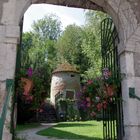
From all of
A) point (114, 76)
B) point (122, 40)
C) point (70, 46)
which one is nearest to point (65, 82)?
point (70, 46)

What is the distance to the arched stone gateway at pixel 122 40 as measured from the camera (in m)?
3.87

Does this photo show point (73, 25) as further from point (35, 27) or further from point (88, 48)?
point (88, 48)

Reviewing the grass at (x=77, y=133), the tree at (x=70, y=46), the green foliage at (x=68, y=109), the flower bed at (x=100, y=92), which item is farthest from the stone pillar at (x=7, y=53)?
the tree at (x=70, y=46)

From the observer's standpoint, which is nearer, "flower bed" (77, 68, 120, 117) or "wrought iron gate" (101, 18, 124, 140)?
"flower bed" (77, 68, 120, 117)

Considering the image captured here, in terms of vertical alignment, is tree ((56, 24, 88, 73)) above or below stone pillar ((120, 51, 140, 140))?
above

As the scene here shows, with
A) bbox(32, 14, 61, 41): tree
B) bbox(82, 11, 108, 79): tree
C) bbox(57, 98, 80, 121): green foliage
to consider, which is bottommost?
bbox(57, 98, 80, 121): green foliage

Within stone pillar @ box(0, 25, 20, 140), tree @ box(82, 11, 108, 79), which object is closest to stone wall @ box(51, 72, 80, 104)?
tree @ box(82, 11, 108, 79)

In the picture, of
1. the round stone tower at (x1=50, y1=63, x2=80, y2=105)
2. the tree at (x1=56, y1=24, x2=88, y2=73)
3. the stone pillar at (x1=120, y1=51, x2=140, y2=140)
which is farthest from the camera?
the tree at (x1=56, y1=24, x2=88, y2=73)

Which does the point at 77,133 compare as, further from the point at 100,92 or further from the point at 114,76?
the point at 100,92

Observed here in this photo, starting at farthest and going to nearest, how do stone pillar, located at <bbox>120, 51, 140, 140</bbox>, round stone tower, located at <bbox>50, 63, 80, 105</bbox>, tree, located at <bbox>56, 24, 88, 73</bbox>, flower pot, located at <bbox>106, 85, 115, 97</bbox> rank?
tree, located at <bbox>56, 24, 88, 73</bbox>
round stone tower, located at <bbox>50, 63, 80, 105</bbox>
flower pot, located at <bbox>106, 85, 115, 97</bbox>
stone pillar, located at <bbox>120, 51, 140, 140</bbox>

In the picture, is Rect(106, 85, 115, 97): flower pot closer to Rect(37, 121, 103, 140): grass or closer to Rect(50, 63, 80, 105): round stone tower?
Rect(37, 121, 103, 140): grass

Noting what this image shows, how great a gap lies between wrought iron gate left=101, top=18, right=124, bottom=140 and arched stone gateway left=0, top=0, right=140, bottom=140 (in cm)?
28

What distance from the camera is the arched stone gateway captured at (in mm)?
3869

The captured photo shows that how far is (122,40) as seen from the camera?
178 inches
